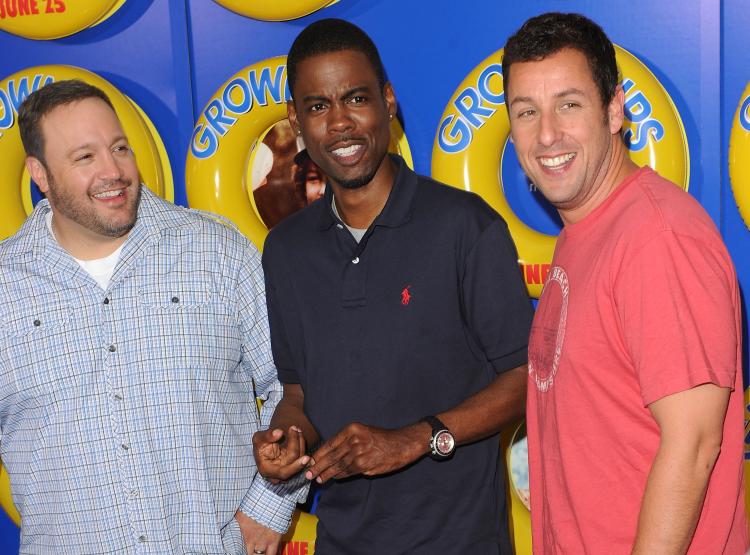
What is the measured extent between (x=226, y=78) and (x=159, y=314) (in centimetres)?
111

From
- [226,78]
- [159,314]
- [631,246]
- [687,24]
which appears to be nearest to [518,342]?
[631,246]

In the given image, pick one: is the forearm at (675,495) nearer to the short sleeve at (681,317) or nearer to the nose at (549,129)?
the short sleeve at (681,317)

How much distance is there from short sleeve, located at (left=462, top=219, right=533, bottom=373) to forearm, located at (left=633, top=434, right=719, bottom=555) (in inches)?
20.4

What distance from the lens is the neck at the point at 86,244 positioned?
1851mm

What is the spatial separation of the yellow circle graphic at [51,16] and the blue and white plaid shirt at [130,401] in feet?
3.40

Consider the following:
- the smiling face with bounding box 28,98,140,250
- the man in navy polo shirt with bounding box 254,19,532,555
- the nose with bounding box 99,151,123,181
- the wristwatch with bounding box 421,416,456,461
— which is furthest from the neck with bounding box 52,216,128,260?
the wristwatch with bounding box 421,416,456,461

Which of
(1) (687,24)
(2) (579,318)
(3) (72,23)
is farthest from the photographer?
(3) (72,23)

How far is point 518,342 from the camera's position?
1.62 metres

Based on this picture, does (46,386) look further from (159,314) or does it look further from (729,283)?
(729,283)

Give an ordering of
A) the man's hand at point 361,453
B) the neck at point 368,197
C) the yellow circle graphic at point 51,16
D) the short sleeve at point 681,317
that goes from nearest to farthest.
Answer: the short sleeve at point 681,317
the man's hand at point 361,453
the neck at point 368,197
the yellow circle graphic at point 51,16

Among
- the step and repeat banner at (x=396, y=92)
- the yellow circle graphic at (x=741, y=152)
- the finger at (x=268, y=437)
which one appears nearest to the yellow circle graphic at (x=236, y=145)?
the step and repeat banner at (x=396, y=92)

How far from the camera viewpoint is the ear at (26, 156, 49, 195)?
1880 millimetres

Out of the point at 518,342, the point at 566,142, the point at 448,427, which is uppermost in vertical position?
the point at 566,142

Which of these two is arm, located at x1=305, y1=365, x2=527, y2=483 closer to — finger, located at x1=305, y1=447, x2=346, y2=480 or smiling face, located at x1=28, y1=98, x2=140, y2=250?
finger, located at x1=305, y1=447, x2=346, y2=480
